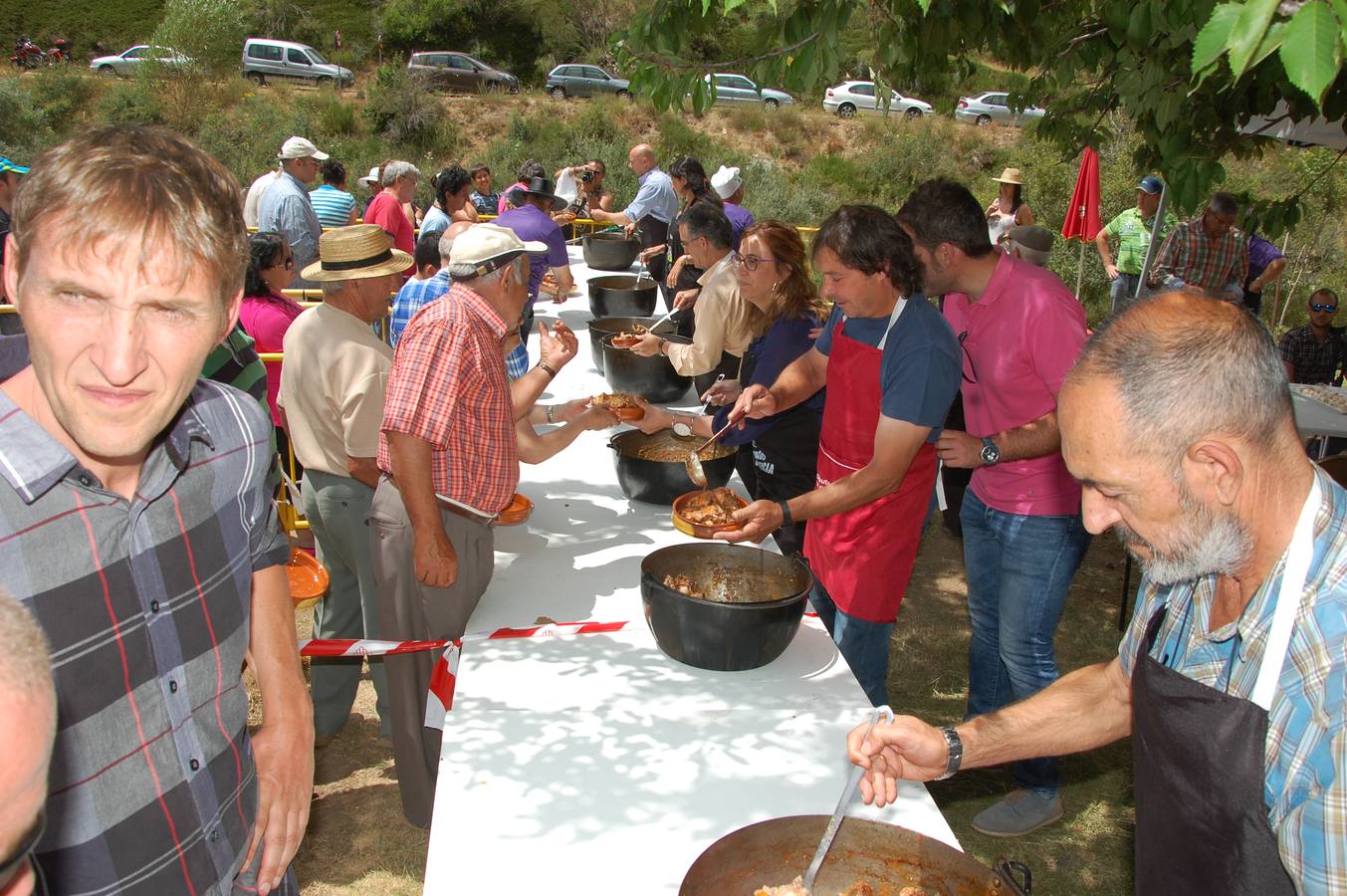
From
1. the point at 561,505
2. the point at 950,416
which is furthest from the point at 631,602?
the point at 950,416

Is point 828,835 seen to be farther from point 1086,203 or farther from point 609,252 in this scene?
point 1086,203

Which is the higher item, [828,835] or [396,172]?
[396,172]

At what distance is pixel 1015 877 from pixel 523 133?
2873 cm

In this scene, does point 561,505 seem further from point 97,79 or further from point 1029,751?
point 97,79

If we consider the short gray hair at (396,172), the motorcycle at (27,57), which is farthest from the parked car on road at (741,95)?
the motorcycle at (27,57)

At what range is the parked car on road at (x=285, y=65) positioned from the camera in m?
30.7

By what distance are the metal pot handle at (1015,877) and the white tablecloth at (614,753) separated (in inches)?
15.3

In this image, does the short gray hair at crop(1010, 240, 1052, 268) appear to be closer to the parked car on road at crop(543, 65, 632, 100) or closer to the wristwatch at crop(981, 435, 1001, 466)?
the wristwatch at crop(981, 435, 1001, 466)

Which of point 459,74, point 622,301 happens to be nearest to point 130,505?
point 622,301

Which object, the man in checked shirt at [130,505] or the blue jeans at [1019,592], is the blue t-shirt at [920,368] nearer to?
the blue jeans at [1019,592]

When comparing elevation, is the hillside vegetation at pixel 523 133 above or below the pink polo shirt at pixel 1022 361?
above

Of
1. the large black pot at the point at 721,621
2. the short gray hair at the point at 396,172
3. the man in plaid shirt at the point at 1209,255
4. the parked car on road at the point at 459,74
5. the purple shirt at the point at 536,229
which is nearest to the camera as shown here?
the large black pot at the point at 721,621

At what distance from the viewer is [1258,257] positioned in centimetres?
844

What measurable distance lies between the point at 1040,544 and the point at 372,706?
111 inches
